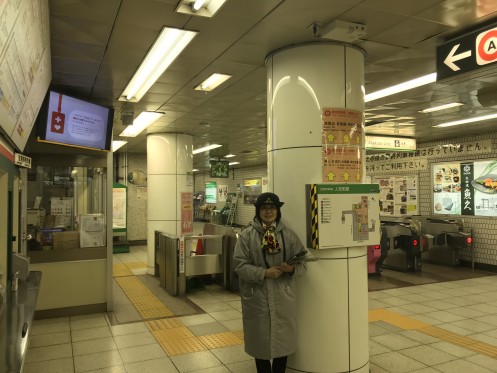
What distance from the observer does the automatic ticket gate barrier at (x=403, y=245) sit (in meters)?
9.06

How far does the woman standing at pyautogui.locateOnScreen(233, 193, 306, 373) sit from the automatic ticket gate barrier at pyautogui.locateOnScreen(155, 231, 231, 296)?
373cm

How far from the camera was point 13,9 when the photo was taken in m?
1.90

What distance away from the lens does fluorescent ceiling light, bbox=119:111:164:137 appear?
279 inches

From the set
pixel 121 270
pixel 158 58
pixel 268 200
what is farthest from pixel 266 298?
pixel 121 270

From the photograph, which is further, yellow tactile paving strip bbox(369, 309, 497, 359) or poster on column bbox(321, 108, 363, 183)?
yellow tactile paving strip bbox(369, 309, 497, 359)

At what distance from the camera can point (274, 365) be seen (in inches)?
137

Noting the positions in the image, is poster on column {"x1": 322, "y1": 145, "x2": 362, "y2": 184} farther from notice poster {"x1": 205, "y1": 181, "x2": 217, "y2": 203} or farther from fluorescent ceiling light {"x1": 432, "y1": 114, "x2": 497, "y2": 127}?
notice poster {"x1": 205, "y1": 181, "x2": 217, "y2": 203}

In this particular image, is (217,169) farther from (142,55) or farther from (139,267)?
(142,55)

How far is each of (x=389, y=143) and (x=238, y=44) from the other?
6134mm

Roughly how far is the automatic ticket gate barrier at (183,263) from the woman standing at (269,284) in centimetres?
373

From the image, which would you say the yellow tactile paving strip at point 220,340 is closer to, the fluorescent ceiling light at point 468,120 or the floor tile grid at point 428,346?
the floor tile grid at point 428,346

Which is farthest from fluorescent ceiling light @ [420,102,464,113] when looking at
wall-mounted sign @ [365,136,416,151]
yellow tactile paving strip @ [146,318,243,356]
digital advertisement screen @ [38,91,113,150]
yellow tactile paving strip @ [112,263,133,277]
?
yellow tactile paving strip @ [112,263,133,277]

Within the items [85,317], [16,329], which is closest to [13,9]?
[16,329]

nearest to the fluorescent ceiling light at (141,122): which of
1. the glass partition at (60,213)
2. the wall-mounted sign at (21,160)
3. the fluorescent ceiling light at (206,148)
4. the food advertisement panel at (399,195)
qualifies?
the glass partition at (60,213)
